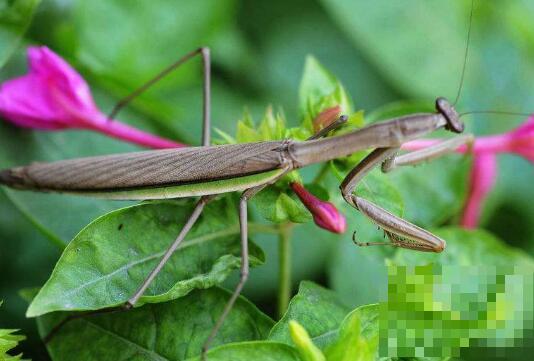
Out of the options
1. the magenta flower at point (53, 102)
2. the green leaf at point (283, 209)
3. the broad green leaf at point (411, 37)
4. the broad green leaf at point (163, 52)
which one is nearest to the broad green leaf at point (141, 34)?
the broad green leaf at point (163, 52)

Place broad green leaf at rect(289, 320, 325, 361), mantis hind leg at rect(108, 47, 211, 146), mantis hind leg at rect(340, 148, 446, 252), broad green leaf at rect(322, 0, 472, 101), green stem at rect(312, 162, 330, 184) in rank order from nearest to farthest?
broad green leaf at rect(289, 320, 325, 361) < mantis hind leg at rect(340, 148, 446, 252) < green stem at rect(312, 162, 330, 184) < mantis hind leg at rect(108, 47, 211, 146) < broad green leaf at rect(322, 0, 472, 101)

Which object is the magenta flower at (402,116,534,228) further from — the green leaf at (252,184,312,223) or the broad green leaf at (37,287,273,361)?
the broad green leaf at (37,287,273,361)

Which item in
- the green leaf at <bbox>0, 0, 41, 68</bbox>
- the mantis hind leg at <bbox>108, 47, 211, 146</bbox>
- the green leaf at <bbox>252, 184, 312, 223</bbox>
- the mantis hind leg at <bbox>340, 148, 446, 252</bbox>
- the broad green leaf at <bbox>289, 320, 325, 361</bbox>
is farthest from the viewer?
the mantis hind leg at <bbox>108, 47, 211, 146</bbox>

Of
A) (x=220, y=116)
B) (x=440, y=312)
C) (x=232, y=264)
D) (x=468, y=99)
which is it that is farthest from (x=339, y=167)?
(x=468, y=99)

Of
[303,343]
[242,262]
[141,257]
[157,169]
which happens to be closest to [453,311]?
[303,343]

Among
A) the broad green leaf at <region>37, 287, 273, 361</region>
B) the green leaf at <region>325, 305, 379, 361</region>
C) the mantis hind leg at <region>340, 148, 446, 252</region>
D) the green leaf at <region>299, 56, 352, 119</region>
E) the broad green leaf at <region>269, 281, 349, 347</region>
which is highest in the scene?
the green leaf at <region>299, 56, 352, 119</region>

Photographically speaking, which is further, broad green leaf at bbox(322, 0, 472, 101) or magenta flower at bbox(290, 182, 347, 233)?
broad green leaf at bbox(322, 0, 472, 101)

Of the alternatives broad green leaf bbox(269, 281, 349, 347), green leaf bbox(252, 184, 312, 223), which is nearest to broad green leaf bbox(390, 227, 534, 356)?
broad green leaf bbox(269, 281, 349, 347)

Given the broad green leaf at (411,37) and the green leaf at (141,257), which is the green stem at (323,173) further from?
the broad green leaf at (411,37)

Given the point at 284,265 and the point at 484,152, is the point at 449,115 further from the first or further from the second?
the point at 284,265
